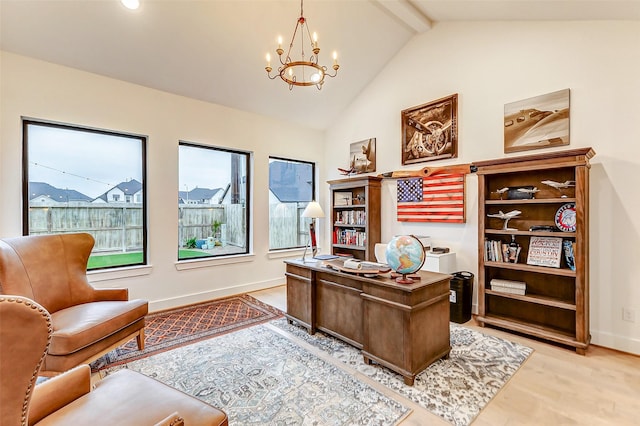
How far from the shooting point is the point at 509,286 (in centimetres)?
332

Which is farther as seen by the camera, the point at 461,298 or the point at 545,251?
the point at 461,298

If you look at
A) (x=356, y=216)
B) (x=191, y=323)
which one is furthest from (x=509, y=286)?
(x=191, y=323)

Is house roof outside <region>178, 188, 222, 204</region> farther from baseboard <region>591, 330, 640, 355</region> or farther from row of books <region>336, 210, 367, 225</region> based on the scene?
baseboard <region>591, 330, 640, 355</region>

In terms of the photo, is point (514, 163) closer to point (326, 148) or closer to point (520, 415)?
point (520, 415)

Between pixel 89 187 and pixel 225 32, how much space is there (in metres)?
2.53

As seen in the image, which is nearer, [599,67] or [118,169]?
[599,67]

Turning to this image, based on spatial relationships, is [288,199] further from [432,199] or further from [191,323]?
[191,323]

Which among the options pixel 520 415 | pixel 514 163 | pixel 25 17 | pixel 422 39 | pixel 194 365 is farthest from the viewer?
pixel 422 39

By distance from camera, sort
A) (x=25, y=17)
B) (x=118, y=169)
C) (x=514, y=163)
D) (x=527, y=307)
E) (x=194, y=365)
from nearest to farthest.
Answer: (x=194, y=365), (x=25, y=17), (x=514, y=163), (x=527, y=307), (x=118, y=169)

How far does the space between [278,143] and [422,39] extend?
2730 millimetres

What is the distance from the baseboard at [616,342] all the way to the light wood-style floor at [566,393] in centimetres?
7

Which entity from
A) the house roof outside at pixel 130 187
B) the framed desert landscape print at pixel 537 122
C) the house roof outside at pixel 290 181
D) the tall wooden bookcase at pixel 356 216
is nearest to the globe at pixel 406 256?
the framed desert landscape print at pixel 537 122

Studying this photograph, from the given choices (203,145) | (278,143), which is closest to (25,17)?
(203,145)

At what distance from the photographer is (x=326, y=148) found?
19.6 ft
